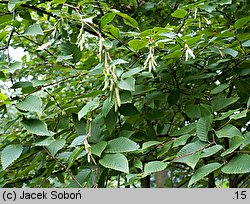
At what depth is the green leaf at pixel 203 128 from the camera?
0.70 meters

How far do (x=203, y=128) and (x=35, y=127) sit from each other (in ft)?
1.12

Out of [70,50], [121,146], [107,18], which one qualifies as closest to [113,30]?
[107,18]

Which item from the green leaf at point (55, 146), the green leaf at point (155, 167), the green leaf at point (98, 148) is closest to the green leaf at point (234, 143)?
the green leaf at point (155, 167)

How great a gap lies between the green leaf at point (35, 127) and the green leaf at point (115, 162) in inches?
4.9

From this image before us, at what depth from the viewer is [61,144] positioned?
0.75 m

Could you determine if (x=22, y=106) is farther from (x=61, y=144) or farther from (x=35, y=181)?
(x=35, y=181)

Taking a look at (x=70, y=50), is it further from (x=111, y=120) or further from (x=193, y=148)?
(x=193, y=148)

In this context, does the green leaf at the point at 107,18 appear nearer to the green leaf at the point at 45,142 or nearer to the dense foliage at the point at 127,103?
the dense foliage at the point at 127,103

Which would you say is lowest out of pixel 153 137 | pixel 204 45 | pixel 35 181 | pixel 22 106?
pixel 35 181

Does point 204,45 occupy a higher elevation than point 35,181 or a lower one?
higher

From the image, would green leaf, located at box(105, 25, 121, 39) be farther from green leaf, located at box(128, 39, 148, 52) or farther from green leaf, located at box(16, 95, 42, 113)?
green leaf, located at box(16, 95, 42, 113)
